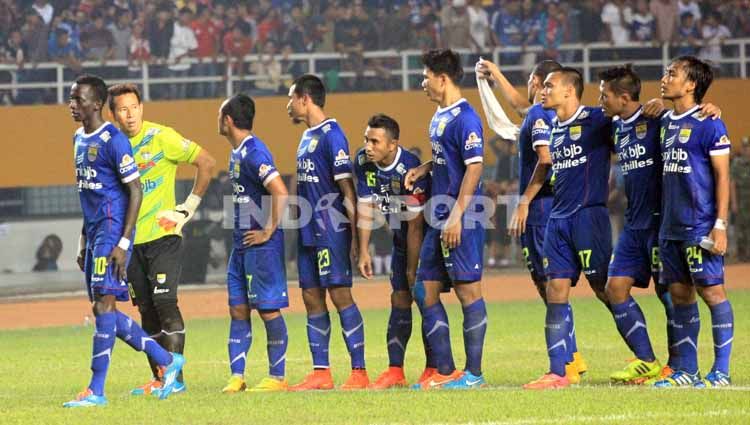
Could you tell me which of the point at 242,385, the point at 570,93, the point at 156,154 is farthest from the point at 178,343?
the point at 570,93

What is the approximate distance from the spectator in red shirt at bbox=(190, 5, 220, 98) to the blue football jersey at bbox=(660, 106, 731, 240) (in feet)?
56.1

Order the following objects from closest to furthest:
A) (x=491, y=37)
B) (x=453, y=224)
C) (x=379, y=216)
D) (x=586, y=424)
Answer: (x=586, y=424) → (x=453, y=224) → (x=379, y=216) → (x=491, y=37)

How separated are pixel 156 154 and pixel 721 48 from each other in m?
A: 19.4

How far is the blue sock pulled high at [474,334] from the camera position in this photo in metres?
10.6

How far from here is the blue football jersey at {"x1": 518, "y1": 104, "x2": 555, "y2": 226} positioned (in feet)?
36.3

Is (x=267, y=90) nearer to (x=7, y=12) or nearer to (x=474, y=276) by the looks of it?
(x=7, y=12)

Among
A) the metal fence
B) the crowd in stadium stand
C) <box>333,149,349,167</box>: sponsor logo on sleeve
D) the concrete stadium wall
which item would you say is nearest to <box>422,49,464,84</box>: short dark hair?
<box>333,149,349,167</box>: sponsor logo on sleeve

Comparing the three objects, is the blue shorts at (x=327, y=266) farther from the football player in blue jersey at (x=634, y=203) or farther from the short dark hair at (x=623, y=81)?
the short dark hair at (x=623, y=81)

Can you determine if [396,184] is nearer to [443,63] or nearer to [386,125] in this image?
[386,125]

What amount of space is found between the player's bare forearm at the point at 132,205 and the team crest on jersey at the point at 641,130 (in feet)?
12.3

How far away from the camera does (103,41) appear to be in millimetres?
26125

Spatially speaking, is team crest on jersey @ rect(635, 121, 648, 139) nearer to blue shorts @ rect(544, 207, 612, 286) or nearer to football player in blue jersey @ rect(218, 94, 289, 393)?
blue shorts @ rect(544, 207, 612, 286)

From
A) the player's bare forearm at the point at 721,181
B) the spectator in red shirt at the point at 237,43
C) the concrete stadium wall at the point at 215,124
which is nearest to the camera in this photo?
the player's bare forearm at the point at 721,181

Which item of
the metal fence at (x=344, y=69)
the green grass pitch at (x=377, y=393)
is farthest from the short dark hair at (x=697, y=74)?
the metal fence at (x=344, y=69)
